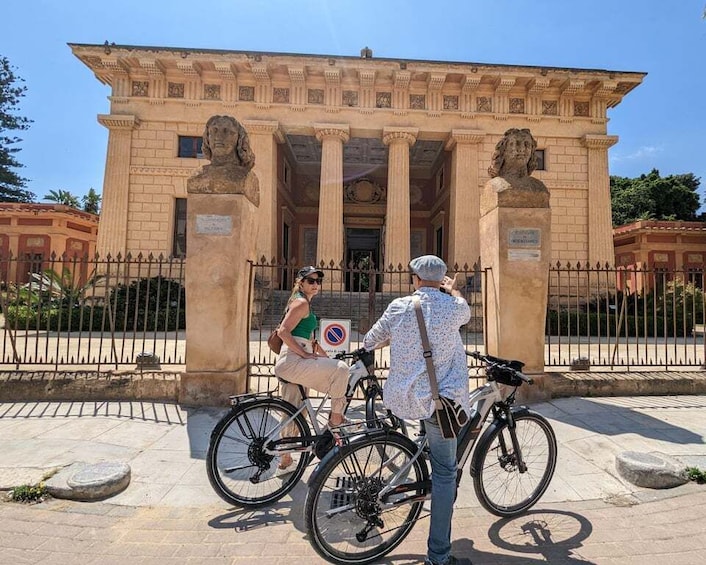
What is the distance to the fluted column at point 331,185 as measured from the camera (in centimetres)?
1775

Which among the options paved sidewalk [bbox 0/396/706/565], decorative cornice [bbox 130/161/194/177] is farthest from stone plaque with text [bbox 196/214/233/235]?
decorative cornice [bbox 130/161/194/177]

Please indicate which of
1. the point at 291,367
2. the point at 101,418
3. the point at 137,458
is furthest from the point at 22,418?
the point at 291,367

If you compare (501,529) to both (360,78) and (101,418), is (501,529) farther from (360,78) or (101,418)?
(360,78)

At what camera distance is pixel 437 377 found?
96.9 inches

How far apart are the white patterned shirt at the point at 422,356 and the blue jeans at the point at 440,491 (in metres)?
0.19

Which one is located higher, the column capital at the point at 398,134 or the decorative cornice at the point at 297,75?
the decorative cornice at the point at 297,75

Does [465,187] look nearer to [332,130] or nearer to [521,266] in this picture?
[332,130]

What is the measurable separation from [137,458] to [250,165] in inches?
159

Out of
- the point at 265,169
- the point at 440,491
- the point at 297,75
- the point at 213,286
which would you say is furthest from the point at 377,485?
the point at 297,75

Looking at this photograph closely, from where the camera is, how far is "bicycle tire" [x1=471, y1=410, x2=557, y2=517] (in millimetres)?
3002

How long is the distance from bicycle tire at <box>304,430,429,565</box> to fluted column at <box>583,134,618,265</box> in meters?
19.0

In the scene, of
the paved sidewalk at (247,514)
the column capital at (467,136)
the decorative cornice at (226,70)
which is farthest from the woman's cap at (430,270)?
the decorative cornice at (226,70)

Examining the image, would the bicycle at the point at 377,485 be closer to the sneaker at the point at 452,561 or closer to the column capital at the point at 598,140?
the sneaker at the point at 452,561

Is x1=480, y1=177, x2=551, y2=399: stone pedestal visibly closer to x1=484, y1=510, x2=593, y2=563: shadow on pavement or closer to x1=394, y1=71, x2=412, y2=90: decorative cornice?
x1=484, y1=510, x2=593, y2=563: shadow on pavement
